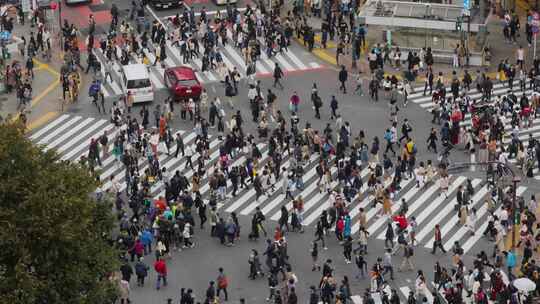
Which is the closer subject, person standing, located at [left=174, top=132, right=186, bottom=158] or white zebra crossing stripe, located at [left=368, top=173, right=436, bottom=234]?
white zebra crossing stripe, located at [left=368, top=173, right=436, bottom=234]

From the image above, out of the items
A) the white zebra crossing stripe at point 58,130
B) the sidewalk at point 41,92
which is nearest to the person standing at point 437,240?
the white zebra crossing stripe at point 58,130

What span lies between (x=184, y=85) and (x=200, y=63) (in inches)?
256

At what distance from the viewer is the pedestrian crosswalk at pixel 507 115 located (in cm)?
6962

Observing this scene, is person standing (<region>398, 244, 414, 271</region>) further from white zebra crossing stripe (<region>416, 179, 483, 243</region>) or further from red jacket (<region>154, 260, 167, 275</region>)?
red jacket (<region>154, 260, 167, 275</region>)

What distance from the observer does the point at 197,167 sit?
221ft

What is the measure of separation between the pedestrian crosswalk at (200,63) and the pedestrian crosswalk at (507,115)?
714 centimetres

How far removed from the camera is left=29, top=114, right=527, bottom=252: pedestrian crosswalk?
6178 centimetres

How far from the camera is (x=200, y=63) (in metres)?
80.4

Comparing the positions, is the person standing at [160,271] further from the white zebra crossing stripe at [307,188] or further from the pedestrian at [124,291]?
the white zebra crossing stripe at [307,188]

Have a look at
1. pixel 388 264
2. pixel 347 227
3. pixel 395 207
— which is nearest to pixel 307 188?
pixel 395 207

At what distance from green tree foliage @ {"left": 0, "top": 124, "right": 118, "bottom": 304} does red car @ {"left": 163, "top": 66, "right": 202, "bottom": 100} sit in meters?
24.1

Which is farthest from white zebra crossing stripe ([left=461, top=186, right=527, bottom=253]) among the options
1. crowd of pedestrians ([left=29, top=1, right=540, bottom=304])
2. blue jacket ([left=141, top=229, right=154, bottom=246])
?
blue jacket ([left=141, top=229, right=154, bottom=246])

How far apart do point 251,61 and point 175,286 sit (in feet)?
78.8

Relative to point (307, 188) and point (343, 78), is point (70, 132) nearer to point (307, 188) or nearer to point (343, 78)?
point (307, 188)
